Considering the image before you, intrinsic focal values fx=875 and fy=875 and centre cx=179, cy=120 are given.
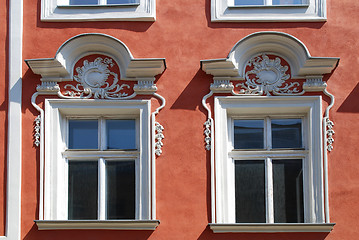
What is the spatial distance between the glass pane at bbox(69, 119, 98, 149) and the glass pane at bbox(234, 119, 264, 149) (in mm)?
1861

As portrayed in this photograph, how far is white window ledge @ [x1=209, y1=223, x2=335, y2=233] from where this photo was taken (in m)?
10.8

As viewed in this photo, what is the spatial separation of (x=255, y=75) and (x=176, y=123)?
1.22 metres

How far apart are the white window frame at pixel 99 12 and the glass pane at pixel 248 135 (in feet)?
6.03

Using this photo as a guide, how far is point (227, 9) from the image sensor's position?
11609 mm

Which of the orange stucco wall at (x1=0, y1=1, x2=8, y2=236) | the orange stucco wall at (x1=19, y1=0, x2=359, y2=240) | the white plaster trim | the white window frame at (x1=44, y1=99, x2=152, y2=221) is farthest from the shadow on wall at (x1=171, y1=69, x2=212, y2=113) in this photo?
the orange stucco wall at (x1=0, y1=1, x2=8, y2=236)

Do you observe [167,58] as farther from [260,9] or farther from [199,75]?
[260,9]

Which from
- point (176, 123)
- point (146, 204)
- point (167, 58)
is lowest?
point (146, 204)

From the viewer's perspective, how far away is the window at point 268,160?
36.6 ft

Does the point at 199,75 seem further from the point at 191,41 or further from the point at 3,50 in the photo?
the point at 3,50

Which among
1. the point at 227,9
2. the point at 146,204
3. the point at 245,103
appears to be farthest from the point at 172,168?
the point at 227,9

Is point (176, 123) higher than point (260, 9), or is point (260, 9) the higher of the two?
point (260, 9)

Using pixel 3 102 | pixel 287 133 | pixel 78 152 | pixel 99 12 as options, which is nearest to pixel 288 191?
pixel 287 133

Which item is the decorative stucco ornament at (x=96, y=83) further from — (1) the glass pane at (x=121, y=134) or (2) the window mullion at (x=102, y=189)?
(2) the window mullion at (x=102, y=189)

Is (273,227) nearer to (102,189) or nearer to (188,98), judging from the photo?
(188,98)
